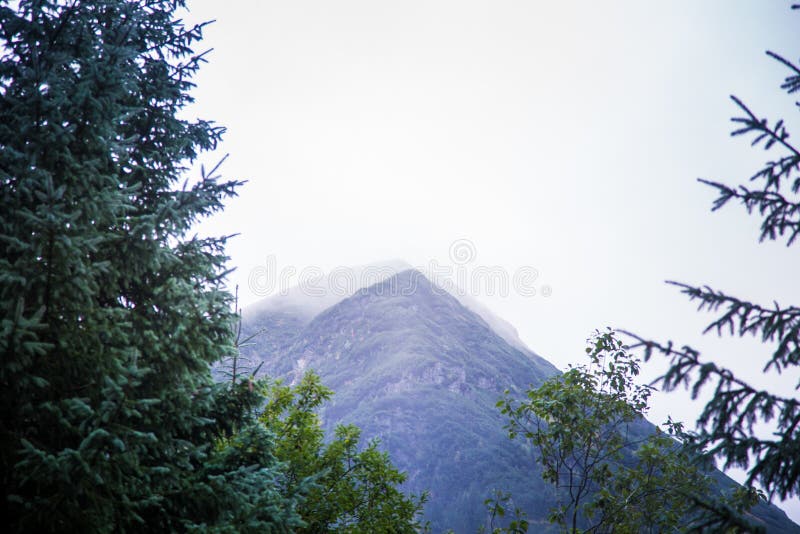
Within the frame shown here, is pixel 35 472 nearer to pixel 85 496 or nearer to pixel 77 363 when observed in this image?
pixel 85 496

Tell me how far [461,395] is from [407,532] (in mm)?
168709

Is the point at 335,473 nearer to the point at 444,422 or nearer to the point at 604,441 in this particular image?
the point at 604,441

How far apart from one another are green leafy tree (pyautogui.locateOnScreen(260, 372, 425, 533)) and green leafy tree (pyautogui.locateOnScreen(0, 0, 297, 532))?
3.85m

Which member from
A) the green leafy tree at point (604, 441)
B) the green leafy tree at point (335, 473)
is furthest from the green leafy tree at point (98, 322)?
the green leafy tree at point (604, 441)

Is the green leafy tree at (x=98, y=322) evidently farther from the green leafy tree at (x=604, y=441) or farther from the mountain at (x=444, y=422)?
the mountain at (x=444, y=422)

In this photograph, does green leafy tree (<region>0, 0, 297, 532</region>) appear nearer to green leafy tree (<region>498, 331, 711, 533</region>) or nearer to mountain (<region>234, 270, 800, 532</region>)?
green leafy tree (<region>498, 331, 711, 533</region>)

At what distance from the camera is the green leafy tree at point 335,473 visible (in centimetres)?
933

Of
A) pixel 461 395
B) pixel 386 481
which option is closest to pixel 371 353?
pixel 461 395

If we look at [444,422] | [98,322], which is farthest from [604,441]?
[444,422]

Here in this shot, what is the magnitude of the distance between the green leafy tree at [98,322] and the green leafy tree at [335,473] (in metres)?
3.85

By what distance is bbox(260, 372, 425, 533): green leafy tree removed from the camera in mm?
9328

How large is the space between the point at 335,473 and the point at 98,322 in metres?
6.83

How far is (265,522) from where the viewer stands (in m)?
5.18

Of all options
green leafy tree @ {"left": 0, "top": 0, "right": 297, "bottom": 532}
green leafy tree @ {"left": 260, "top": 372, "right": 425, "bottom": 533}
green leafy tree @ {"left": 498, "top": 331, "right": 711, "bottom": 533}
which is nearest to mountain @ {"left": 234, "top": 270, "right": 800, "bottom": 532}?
green leafy tree @ {"left": 260, "top": 372, "right": 425, "bottom": 533}
